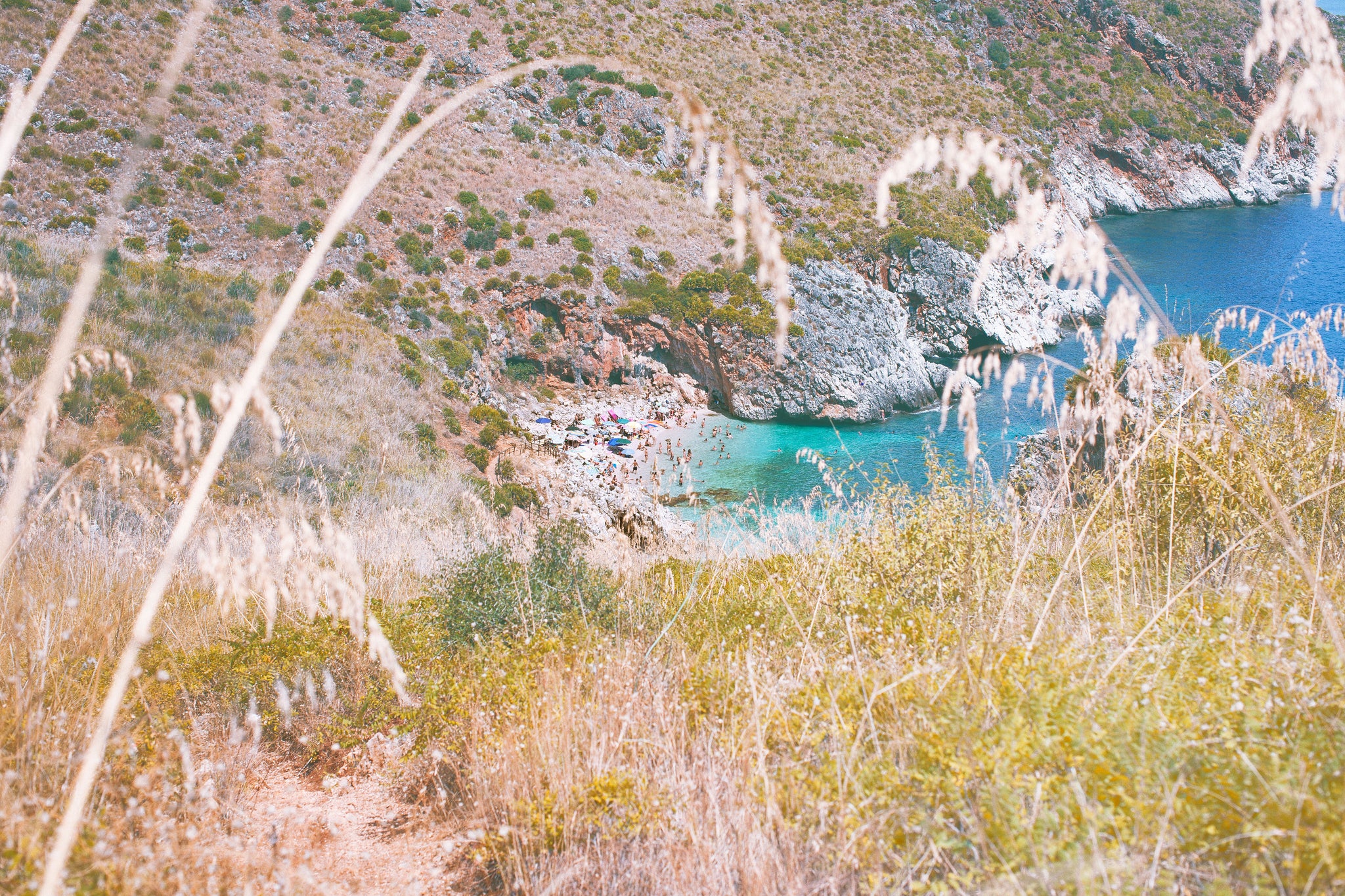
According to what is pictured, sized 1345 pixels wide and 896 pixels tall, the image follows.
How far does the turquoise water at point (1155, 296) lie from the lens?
867 inches

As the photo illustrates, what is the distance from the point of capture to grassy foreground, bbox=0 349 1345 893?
1.51m

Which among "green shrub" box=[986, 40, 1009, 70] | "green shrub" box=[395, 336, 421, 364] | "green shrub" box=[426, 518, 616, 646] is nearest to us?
"green shrub" box=[426, 518, 616, 646]

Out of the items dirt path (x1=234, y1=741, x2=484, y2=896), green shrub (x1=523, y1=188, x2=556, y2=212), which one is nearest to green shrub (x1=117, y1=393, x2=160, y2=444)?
dirt path (x1=234, y1=741, x2=484, y2=896)

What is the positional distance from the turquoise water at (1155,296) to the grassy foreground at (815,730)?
9.71 feet

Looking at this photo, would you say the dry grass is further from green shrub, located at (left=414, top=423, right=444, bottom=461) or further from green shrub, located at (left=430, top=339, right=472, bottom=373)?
green shrub, located at (left=430, top=339, right=472, bottom=373)

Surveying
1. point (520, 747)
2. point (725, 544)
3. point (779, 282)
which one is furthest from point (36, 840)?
point (725, 544)

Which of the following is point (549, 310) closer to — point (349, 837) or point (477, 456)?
point (477, 456)

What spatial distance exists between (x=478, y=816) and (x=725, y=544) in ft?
6.35

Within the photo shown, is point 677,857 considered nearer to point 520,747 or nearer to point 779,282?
point 520,747

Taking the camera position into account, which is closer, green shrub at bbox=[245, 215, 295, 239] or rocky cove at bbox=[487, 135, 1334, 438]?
green shrub at bbox=[245, 215, 295, 239]

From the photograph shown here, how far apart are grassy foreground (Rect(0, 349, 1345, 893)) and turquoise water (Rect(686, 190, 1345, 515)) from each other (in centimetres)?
296

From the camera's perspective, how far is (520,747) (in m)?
2.38

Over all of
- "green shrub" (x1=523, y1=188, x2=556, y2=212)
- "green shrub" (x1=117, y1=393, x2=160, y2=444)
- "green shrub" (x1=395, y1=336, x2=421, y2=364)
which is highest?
"green shrub" (x1=523, y1=188, x2=556, y2=212)

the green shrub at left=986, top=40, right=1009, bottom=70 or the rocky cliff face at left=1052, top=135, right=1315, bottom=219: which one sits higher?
the green shrub at left=986, top=40, right=1009, bottom=70
